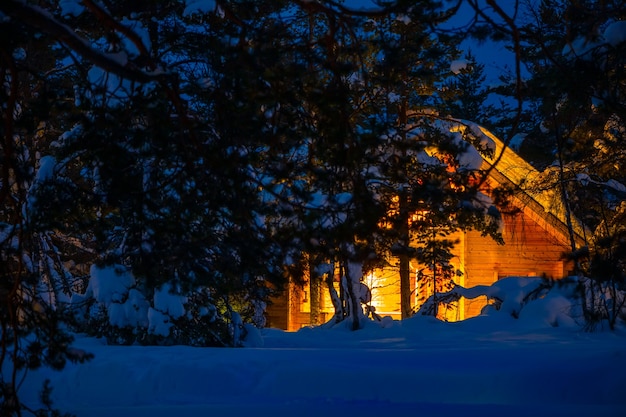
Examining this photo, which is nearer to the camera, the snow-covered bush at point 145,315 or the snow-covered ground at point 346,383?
the snow-covered ground at point 346,383

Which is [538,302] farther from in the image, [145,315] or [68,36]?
[68,36]

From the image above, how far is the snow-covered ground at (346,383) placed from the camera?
21.0 ft

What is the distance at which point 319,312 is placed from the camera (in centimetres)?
1905

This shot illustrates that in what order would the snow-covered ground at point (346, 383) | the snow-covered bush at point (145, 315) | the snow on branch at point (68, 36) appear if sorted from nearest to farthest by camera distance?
the snow on branch at point (68, 36) < the snow-covered ground at point (346, 383) < the snow-covered bush at point (145, 315)

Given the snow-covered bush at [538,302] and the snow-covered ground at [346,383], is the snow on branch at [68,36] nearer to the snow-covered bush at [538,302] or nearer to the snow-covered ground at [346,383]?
the snow-covered ground at [346,383]

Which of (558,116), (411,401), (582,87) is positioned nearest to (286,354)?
(411,401)

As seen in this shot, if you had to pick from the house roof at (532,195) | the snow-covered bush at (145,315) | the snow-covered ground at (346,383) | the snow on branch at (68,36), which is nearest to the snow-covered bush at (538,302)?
the house roof at (532,195)

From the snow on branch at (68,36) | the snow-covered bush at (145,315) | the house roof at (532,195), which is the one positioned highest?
the house roof at (532,195)

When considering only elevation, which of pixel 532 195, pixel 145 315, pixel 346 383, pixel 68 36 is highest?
pixel 532 195

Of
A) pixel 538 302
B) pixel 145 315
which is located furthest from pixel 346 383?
pixel 538 302

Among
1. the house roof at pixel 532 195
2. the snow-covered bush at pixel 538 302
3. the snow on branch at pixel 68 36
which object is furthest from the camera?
the house roof at pixel 532 195

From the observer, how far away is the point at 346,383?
6.93 meters

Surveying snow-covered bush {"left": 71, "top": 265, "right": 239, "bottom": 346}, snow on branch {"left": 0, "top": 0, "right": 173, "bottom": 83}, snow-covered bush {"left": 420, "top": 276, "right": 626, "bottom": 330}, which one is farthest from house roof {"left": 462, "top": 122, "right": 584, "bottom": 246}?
snow on branch {"left": 0, "top": 0, "right": 173, "bottom": 83}

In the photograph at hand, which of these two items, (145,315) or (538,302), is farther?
(538,302)
